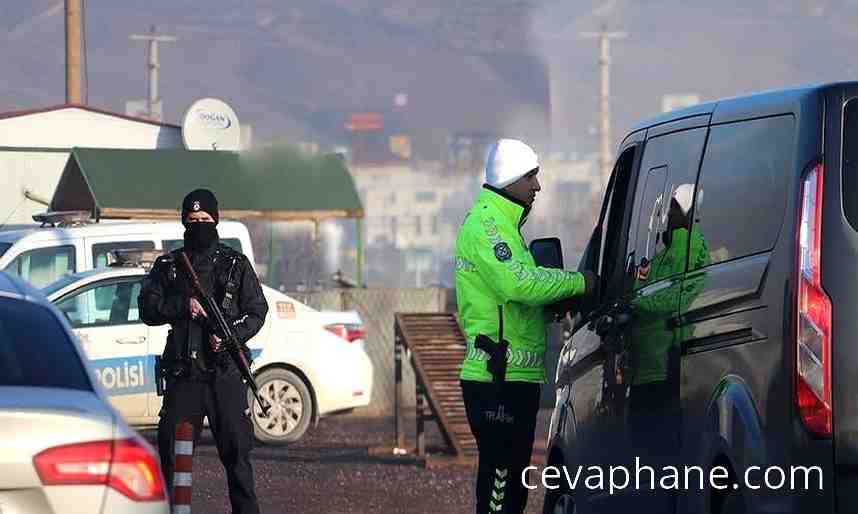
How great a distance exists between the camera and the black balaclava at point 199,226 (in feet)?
30.9

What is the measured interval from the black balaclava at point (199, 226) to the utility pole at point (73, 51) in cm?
2072

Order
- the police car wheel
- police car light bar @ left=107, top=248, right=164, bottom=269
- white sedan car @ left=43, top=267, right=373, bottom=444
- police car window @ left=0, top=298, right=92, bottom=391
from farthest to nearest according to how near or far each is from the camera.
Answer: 1. the police car wheel
2. police car light bar @ left=107, top=248, right=164, bottom=269
3. white sedan car @ left=43, top=267, right=373, bottom=444
4. police car window @ left=0, top=298, right=92, bottom=391

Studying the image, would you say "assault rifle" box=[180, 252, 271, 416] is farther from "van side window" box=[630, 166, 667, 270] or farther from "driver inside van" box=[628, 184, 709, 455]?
"driver inside van" box=[628, 184, 709, 455]

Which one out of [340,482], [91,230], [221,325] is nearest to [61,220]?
[91,230]

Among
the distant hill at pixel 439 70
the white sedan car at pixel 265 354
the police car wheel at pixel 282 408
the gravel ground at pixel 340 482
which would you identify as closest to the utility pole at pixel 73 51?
the gravel ground at pixel 340 482

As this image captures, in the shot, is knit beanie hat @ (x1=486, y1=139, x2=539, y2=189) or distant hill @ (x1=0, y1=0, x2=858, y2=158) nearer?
knit beanie hat @ (x1=486, y1=139, x2=539, y2=189)

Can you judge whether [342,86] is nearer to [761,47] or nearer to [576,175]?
[761,47]

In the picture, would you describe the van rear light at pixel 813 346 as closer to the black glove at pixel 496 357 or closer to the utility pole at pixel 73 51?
the black glove at pixel 496 357

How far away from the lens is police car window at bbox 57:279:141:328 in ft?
54.7

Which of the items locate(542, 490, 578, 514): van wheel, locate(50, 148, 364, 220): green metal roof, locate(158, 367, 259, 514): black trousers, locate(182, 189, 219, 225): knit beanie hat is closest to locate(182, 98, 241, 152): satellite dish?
locate(50, 148, 364, 220): green metal roof

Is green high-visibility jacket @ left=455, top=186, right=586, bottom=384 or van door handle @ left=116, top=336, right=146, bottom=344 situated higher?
green high-visibility jacket @ left=455, top=186, right=586, bottom=384

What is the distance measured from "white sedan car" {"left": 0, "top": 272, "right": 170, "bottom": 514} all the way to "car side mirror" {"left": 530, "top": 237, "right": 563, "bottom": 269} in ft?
7.51

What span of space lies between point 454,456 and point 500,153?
7756 mm

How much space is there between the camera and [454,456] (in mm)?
15562
